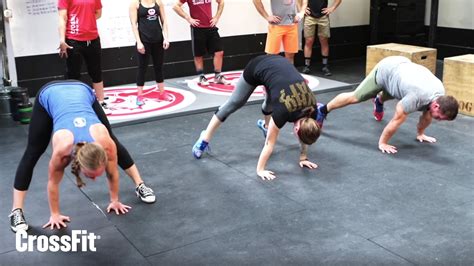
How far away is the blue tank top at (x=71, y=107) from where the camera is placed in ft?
9.55

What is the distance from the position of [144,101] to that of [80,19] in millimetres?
1202

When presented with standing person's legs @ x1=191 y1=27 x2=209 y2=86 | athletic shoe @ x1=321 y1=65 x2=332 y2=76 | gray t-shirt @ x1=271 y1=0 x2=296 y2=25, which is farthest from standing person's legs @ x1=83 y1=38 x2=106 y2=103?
athletic shoe @ x1=321 y1=65 x2=332 y2=76

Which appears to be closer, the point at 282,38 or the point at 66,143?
the point at 66,143

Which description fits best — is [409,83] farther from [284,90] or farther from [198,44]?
[198,44]

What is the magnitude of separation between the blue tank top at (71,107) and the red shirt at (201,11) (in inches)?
138

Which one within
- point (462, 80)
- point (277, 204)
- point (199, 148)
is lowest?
point (277, 204)

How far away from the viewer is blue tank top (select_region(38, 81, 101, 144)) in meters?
2.91

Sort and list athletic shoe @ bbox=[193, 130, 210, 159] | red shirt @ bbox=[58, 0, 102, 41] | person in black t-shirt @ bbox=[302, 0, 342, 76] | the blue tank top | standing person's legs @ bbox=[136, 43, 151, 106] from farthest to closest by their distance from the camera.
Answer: person in black t-shirt @ bbox=[302, 0, 342, 76]
standing person's legs @ bbox=[136, 43, 151, 106]
red shirt @ bbox=[58, 0, 102, 41]
athletic shoe @ bbox=[193, 130, 210, 159]
the blue tank top

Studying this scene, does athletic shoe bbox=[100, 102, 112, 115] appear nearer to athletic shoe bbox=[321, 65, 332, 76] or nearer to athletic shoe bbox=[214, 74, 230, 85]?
athletic shoe bbox=[214, 74, 230, 85]

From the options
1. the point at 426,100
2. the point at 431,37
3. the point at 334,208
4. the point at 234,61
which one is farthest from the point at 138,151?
the point at 431,37

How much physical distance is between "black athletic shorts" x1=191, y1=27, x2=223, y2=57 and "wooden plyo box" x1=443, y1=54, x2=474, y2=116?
2.63 metres

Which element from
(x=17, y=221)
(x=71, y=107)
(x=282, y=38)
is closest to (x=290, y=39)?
(x=282, y=38)

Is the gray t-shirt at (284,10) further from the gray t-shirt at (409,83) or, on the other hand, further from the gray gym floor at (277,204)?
the gray t-shirt at (409,83)

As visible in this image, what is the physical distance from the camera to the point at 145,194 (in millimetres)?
3668
